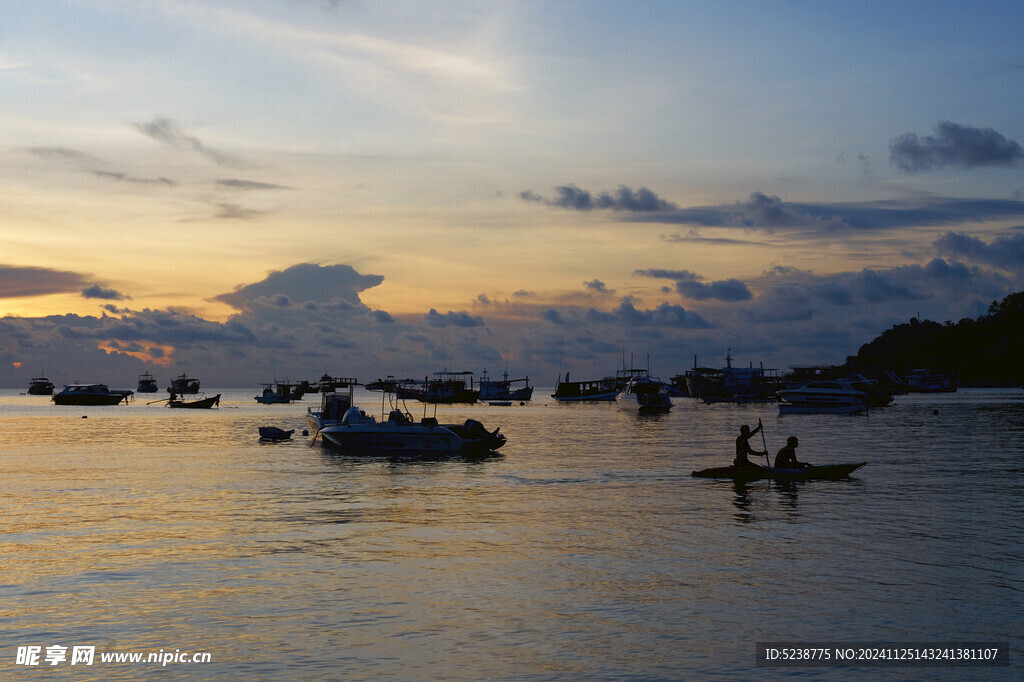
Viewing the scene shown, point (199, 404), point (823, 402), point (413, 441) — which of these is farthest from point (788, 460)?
point (199, 404)

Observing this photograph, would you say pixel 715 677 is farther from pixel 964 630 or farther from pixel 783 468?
pixel 783 468

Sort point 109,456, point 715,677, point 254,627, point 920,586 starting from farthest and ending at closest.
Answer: point 109,456
point 920,586
point 254,627
point 715,677

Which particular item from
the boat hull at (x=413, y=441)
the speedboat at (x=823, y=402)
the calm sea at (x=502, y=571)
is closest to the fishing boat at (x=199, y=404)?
the speedboat at (x=823, y=402)

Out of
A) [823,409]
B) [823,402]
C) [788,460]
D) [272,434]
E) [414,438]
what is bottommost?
[272,434]

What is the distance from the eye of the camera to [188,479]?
44938mm

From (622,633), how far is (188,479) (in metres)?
34.6

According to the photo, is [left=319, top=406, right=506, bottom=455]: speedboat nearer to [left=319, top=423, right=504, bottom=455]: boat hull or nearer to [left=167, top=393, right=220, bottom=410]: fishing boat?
[left=319, top=423, right=504, bottom=455]: boat hull

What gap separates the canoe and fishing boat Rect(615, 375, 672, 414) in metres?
106

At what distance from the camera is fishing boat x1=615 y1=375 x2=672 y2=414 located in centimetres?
14812

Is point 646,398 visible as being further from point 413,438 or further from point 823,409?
point 413,438

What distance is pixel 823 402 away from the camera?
127125 millimetres

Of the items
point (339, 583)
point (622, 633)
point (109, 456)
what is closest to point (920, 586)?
point (622, 633)

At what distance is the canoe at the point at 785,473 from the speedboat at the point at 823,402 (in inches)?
3480

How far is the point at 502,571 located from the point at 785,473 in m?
22.4
